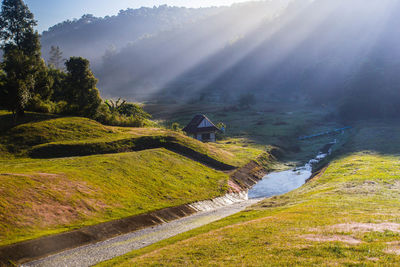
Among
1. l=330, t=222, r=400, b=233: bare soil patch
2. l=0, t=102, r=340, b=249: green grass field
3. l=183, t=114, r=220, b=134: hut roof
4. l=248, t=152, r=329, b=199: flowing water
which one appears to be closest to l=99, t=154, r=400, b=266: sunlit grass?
l=330, t=222, r=400, b=233: bare soil patch

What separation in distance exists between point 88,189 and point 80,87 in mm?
38304

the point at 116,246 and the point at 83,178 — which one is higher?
the point at 83,178

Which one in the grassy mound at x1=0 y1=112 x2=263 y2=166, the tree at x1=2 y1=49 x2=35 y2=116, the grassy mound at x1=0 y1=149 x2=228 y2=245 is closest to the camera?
the grassy mound at x1=0 y1=149 x2=228 y2=245

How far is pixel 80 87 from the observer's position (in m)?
69.4

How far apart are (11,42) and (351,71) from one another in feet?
579

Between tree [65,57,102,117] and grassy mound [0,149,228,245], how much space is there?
67.7 ft

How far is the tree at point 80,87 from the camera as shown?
68.8m

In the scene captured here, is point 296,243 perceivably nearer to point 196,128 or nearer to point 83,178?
point 83,178

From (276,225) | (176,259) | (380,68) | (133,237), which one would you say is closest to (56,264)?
(133,237)

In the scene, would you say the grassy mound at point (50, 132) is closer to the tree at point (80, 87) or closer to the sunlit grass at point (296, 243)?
the tree at point (80, 87)

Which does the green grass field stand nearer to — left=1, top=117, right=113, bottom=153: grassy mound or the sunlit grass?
left=1, top=117, right=113, bottom=153: grassy mound

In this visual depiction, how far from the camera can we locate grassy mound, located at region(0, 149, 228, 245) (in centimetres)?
2859

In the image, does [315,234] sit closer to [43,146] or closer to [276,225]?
[276,225]

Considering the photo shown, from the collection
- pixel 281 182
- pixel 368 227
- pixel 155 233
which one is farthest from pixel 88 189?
pixel 281 182
